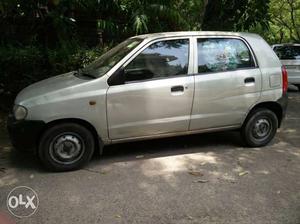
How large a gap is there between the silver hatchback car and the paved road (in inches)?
13.4

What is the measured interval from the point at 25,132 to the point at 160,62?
198cm

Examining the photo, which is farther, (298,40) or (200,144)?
(298,40)

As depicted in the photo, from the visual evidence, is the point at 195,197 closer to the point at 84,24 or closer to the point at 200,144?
the point at 200,144

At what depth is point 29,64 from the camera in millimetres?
8531

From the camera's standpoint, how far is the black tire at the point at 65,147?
5258 millimetres

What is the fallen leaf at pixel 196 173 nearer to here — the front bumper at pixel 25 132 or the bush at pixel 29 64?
the front bumper at pixel 25 132

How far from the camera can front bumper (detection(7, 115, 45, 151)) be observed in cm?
517

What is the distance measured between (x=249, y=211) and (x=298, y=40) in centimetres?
2083

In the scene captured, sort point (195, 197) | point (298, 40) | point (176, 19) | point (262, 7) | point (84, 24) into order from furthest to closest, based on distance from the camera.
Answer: point (298, 40), point (84, 24), point (262, 7), point (176, 19), point (195, 197)

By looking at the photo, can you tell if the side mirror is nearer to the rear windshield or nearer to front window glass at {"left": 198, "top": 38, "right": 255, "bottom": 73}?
front window glass at {"left": 198, "top": 38, "right": 255, "bottom": 73}

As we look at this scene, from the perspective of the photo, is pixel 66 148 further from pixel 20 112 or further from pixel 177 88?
pixel 177 88

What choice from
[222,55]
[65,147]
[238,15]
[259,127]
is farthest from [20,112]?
[238,15]

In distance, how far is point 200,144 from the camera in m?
6.63

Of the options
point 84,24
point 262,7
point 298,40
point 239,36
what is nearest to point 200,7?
point 262,7
